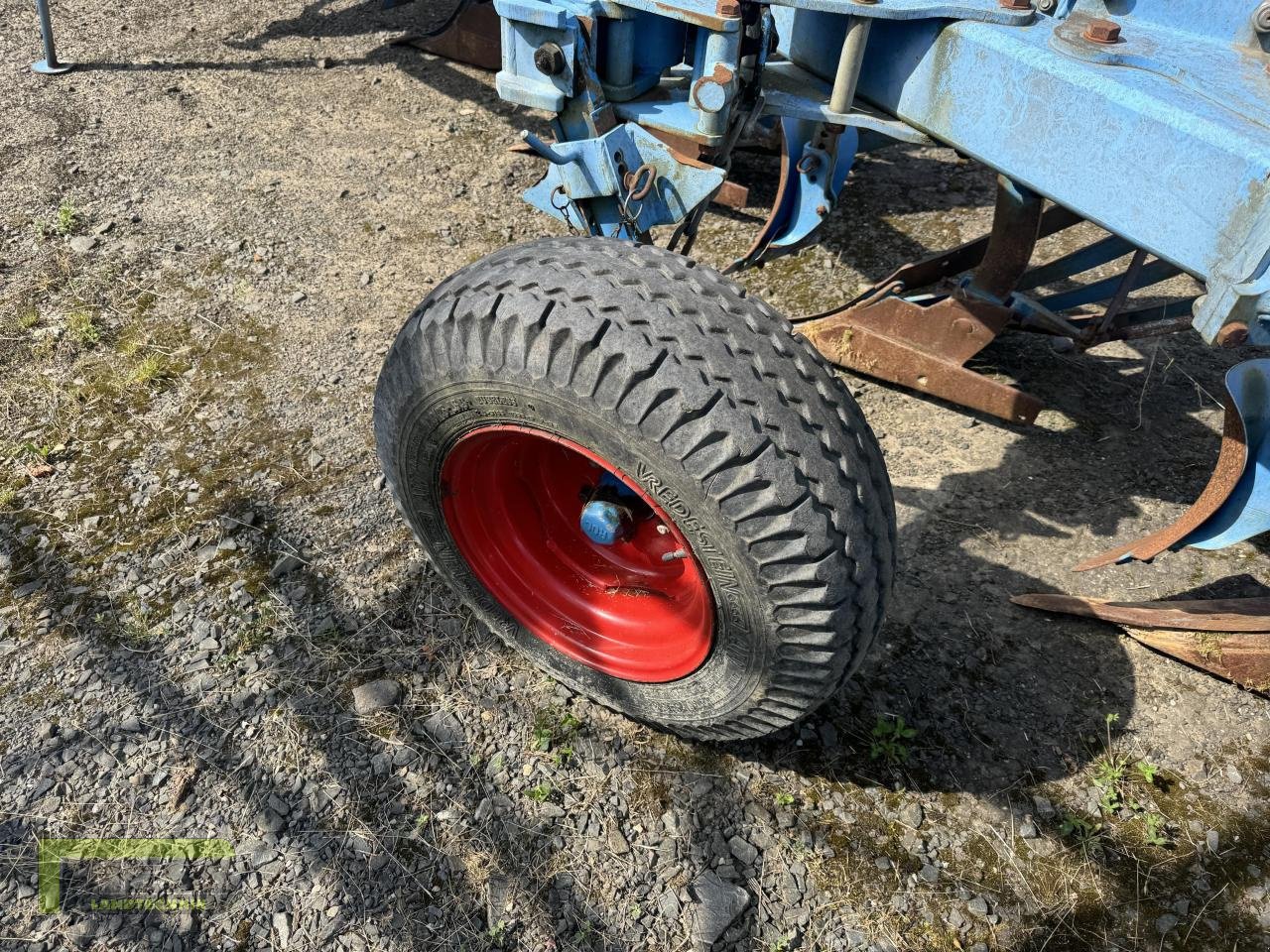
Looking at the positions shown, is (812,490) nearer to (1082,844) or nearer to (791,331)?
(791,331)

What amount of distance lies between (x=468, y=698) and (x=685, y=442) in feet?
3.60

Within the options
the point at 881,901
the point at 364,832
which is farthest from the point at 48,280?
the point at 881,901

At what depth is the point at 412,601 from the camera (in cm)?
263

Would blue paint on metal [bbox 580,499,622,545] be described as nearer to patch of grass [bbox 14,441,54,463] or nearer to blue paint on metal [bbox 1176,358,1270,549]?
blue paint on metal [bbox 1176,358,1270,549]

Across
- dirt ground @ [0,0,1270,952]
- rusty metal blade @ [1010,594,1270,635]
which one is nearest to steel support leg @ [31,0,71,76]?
dirt ground @ [0,0,1270,952]

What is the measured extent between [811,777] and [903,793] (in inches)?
8.8

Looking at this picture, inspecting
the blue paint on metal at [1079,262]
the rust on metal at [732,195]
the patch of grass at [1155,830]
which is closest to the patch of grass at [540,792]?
the patch of grass at [1155,830]

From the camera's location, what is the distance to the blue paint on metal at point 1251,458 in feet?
7.43

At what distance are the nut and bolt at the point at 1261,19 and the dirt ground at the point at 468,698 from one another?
4.88ft

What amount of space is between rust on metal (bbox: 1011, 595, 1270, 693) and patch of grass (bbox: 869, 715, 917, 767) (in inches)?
24.4

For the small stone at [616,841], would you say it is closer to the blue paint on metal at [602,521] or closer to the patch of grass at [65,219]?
the blue paint on metal at [602,521]

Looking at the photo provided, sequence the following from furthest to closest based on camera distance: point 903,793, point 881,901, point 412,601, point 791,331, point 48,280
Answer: point 48,280 → point 412,601 → point 903,793 → point 881,901 → point 791,331

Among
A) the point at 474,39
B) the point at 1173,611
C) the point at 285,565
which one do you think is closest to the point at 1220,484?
the point at 1173,611

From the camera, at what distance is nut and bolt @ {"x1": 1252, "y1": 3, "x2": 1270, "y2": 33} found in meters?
1.95
